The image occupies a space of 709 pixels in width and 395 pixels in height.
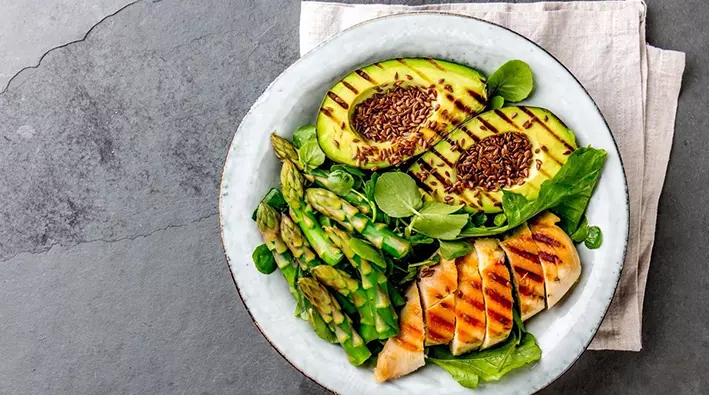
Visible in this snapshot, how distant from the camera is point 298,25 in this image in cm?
258

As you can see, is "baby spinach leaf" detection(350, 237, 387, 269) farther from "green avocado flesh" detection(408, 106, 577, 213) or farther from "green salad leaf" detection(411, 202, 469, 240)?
"green avocado flesh" detection(408, 106, 577, 213)

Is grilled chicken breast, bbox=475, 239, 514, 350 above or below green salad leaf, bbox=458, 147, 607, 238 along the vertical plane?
below

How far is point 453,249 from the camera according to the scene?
2068 millimetres

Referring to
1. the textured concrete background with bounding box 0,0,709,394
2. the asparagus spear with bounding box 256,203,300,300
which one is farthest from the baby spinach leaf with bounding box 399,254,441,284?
the textured concrete background with bounding box 0,0,709,394

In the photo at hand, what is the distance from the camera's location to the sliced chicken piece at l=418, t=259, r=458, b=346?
2.08 m

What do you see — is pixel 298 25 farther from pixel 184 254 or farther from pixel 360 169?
pixel 184 254

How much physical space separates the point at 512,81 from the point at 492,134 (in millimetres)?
196

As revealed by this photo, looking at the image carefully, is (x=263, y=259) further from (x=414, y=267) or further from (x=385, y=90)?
(x=385, y=90)

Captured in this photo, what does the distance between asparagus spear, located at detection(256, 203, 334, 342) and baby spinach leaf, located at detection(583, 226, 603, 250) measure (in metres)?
0.80

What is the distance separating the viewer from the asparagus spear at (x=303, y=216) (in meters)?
2.11

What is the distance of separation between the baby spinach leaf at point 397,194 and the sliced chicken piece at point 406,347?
0.26 meters

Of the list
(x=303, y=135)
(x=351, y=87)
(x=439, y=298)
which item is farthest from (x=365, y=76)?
(x=439, y=298)

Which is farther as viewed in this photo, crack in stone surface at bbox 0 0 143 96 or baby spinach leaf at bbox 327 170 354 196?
crack in stone surface at bbox 0 0 143 96

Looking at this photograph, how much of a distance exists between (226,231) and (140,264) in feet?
1.99
